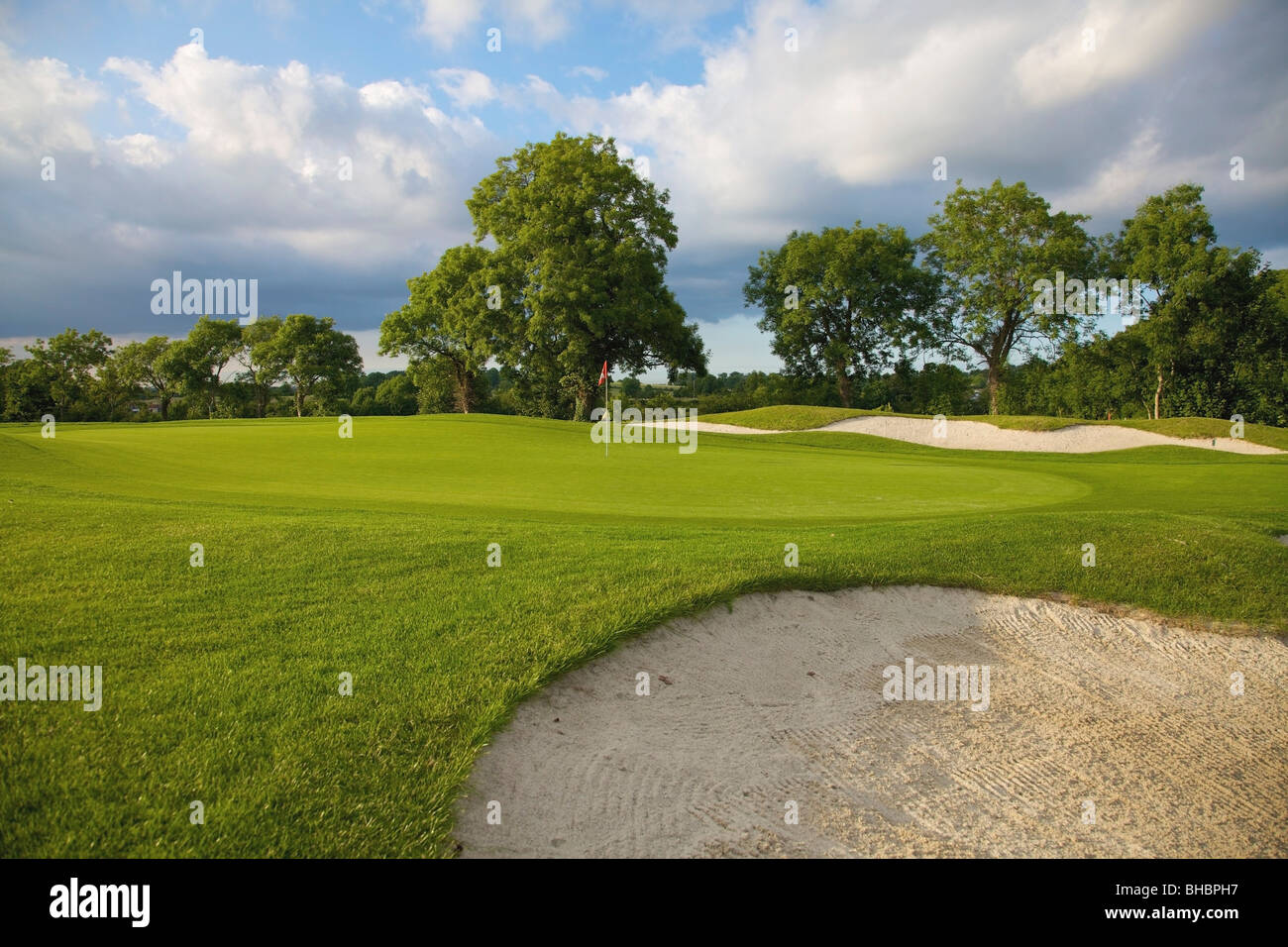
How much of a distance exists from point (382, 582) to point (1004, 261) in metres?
47.1

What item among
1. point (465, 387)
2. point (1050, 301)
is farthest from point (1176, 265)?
point (465, 387)

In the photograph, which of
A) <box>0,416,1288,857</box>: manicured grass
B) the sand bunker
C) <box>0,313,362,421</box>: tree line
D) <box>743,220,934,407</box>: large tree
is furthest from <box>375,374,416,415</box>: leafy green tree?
<box>0,416,1288,857</box>: manicured grass

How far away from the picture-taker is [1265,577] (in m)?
8.73

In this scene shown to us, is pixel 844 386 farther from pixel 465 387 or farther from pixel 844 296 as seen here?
pixel 465 387

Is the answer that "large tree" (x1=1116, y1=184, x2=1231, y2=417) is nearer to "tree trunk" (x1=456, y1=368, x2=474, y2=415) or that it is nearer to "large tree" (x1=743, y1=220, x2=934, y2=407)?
"large tree" (x1=743, y1=220, x2=934, y2=407)

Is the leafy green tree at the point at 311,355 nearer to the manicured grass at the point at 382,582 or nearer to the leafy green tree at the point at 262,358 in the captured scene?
the leafy green tree at the point at 262,358

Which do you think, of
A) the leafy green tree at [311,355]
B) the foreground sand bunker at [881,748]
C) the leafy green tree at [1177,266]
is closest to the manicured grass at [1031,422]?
the leafy green tree at [1177,266]

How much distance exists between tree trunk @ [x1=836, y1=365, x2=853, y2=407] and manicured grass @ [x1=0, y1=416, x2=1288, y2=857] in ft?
120

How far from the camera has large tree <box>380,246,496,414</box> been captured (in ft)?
134

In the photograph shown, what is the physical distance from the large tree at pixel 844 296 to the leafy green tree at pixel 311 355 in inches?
1456

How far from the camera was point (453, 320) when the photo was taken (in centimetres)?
4319
